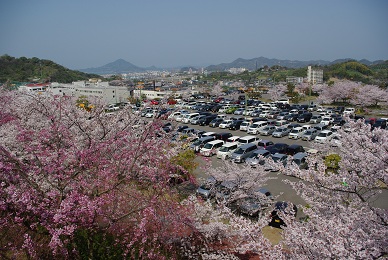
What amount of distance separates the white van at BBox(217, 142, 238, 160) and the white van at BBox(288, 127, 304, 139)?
6.05 m

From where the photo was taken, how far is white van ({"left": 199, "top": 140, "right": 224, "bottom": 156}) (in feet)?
58.2

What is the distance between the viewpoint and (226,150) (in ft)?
59.9

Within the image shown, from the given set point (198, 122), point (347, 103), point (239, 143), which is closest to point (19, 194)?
point (239, 143)

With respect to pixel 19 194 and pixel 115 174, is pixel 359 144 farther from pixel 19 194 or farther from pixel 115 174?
pixel 19 194

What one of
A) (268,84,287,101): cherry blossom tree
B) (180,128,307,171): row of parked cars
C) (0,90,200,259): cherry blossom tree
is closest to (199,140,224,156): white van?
(180,128,307,171): row of parked cars

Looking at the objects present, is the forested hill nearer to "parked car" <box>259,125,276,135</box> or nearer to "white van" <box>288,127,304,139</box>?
"parked car" <box>259,125,276,135</box>

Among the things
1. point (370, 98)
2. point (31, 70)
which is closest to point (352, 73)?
point (370, 98)

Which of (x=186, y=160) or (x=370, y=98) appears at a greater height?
(x=370, y=98)

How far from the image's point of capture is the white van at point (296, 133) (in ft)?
72.9

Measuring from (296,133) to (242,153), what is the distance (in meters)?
7.34

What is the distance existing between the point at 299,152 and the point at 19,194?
16360mm

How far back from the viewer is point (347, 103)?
4106 centimetres

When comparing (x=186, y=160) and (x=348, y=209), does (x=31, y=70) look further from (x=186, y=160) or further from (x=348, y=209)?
(x=348, y=209)

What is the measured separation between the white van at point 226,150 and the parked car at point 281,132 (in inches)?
219
